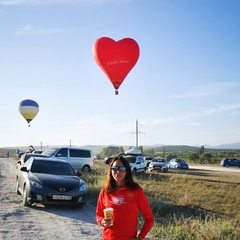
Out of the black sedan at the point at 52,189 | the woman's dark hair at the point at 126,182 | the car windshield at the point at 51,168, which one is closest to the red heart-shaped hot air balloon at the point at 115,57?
the car windshield at the point at 51,168

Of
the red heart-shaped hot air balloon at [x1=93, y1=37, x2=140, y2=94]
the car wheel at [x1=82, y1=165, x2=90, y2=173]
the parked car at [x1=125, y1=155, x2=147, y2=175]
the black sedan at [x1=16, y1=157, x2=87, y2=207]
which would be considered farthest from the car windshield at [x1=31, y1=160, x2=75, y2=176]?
the parked car at [x1=125, y1=155, x2=147, y2=175]

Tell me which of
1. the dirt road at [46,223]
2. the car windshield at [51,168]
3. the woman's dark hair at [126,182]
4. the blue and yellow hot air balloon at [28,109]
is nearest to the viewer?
the woman's dark hair at [126,182]

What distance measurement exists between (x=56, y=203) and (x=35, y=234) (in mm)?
3053

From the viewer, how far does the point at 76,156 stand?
2656 cm

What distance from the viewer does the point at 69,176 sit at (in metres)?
11.8

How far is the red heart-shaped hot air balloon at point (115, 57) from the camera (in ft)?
57.3

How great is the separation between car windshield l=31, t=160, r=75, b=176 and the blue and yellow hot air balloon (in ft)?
75.2

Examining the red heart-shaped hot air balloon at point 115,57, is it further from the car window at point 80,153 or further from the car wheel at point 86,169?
the car wheel at point 86,169

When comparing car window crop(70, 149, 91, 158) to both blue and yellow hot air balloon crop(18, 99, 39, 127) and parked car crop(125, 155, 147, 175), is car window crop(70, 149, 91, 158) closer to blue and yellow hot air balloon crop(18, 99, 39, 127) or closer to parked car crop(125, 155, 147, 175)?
parked car crop(125, 155, 147, 175)

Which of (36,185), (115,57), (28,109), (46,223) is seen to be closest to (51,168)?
(36,185)

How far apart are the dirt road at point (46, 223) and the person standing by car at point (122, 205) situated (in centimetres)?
382

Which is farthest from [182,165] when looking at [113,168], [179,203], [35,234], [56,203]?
[113,168]

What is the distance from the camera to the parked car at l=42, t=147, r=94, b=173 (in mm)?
25922

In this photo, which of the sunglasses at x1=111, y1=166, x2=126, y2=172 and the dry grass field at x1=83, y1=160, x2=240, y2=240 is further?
the dry grass field at x1=83, y1=160, x2=240, y2=240
